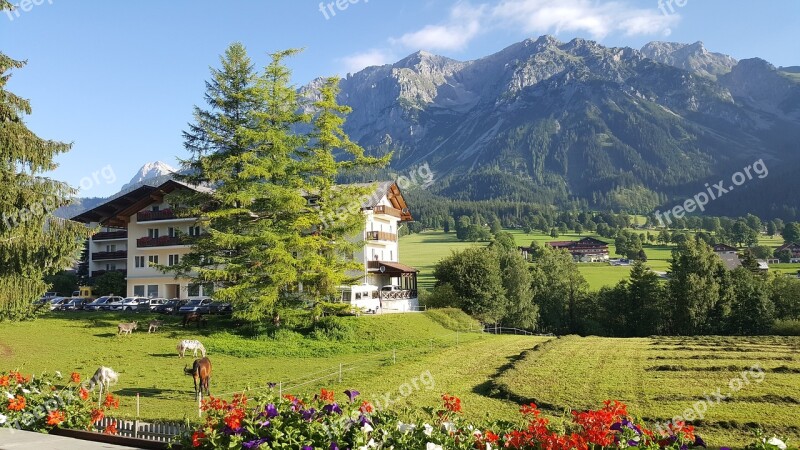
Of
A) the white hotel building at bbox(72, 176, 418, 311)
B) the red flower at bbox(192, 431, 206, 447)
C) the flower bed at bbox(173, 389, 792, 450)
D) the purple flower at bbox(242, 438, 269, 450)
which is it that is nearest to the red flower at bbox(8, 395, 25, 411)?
the flower bed at bbox(173, 389, 792, 450)

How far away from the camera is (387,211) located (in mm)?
59125

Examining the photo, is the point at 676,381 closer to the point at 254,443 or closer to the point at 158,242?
the point at 254,443

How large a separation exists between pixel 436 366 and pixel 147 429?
65.1 feet

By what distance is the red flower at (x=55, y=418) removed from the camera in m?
10.7

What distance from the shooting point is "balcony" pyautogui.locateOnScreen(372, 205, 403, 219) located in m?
57.4

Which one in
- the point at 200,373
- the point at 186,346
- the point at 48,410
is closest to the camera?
the point at 48,410

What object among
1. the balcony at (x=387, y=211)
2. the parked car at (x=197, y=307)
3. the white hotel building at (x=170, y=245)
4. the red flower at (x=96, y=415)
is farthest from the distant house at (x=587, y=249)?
the red flower at (x=96, y=415)

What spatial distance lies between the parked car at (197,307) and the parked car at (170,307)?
1.69 ft

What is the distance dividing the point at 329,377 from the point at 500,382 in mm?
7599

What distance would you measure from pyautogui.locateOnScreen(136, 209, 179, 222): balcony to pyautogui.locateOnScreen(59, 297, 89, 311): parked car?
9253 mm

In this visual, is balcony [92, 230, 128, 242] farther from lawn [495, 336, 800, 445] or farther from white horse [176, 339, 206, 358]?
lawn [495, 336, 800, 445]

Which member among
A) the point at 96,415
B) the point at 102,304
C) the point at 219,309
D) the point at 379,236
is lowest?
the point at 96,415

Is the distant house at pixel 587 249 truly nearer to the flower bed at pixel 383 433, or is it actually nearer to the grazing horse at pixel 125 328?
the grazing horse at pixel 125 328

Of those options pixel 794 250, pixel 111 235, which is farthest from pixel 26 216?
pixel 794 250
